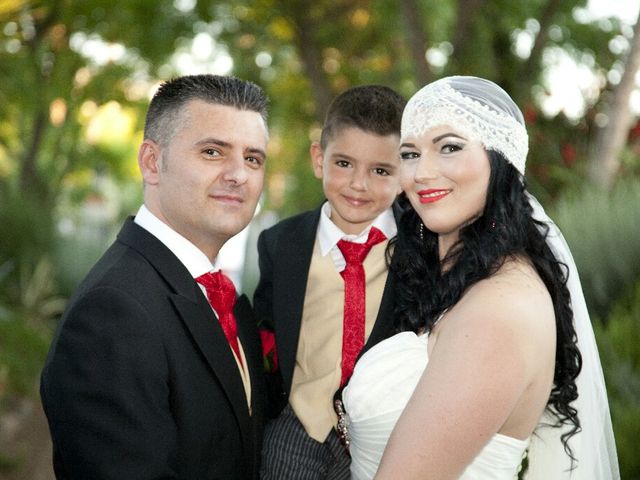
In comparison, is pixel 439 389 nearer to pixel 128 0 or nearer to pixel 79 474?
pixel 79 474

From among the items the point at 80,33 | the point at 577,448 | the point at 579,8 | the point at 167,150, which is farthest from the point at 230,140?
the point at 80,33

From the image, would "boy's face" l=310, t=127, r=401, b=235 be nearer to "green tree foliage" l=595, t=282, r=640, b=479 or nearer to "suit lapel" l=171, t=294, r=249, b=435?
"suit lapel" l=171, t=294, r=249, b=435

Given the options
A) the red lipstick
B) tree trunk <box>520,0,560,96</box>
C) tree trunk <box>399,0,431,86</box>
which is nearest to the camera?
the red lipstick

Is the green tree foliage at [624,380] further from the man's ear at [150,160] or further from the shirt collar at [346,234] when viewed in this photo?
the man's ear at [150,160]

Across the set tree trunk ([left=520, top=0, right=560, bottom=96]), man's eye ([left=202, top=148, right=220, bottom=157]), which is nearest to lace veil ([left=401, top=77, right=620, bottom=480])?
man's eye ([left=202, top=148, right=220, bottom=157])

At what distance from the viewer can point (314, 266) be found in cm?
399

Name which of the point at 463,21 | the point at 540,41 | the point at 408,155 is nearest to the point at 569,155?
the point at 540,41

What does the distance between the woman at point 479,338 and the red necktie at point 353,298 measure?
16.1 inches

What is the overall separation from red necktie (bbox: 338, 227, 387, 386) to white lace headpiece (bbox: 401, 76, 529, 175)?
97 cm

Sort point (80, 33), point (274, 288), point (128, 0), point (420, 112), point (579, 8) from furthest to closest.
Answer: point (80, 33)
point (579, 8)
point (128, 0)
point (274, 288)
point (420, 112)

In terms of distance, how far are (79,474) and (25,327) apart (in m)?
6.18

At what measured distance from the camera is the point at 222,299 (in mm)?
3076

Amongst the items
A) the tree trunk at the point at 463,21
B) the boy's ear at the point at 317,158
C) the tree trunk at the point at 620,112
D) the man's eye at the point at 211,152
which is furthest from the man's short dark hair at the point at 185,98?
the tree trunk at the point at 463,21

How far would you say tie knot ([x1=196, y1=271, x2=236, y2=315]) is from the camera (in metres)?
3.06
